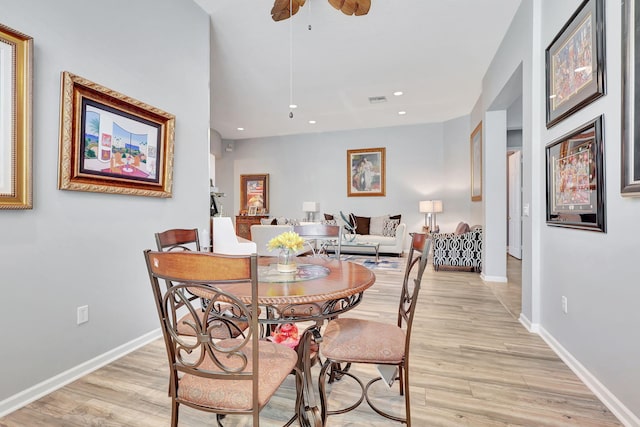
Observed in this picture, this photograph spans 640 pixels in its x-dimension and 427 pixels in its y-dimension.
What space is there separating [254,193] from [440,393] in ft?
23.2

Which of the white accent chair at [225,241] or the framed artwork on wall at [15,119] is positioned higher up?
the framed artwork on wall at [15,119]

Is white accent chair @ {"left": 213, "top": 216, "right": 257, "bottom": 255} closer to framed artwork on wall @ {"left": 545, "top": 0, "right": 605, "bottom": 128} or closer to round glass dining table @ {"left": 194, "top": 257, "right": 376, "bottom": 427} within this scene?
round glass dining table @ {"left": 194, "top": 257, "right": 376, "bottom": 427}

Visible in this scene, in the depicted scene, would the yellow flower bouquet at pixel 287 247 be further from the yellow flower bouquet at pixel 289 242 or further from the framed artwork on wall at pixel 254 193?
the framed artwork on wall at pixel 254 193

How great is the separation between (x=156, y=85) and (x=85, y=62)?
1.80ft

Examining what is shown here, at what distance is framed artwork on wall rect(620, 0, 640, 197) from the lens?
4.55 ft

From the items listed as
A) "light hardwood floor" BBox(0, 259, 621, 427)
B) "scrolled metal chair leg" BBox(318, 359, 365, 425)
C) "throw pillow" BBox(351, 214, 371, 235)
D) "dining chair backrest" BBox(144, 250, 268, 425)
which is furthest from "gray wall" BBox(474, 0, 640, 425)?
"throw pillow" BBox(351, 214, 371, 235)

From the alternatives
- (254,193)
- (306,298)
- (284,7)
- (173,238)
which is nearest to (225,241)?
(173,238)

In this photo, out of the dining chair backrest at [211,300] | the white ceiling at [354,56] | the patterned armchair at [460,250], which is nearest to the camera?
the dining chair backrest at [211,300]

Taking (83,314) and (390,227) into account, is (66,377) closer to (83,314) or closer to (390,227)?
(83,314)

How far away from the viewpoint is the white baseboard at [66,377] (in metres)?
1.59

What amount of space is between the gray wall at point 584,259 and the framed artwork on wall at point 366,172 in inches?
171

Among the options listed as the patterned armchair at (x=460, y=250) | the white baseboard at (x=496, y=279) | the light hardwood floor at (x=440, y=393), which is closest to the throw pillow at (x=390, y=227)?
the patterned armchair at (x=460, y=250)

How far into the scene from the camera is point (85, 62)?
1934 mm

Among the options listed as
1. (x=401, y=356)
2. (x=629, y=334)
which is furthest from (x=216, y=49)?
(x=629, y=334)
